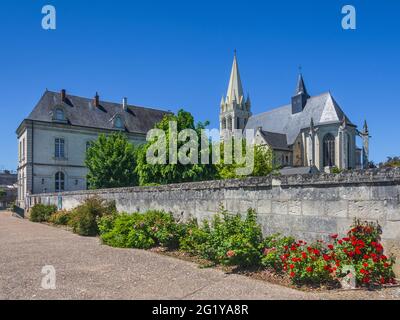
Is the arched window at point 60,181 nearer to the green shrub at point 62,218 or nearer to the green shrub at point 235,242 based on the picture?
the green shrub at point 62,218

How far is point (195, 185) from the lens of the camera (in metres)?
9.05

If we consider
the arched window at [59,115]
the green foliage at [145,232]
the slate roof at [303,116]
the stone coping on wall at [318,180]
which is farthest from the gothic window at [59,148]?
the stone coping on wall at [318,180]

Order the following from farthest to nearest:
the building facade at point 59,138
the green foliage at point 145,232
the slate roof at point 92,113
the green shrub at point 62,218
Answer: the slate roof at point 92,113, the building facade at point 59,138, the green shrub at point 62,218, the green foliage at point 145,232

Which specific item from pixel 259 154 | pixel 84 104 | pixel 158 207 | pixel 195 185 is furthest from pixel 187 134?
pixel 84 104

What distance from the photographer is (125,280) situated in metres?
5.71

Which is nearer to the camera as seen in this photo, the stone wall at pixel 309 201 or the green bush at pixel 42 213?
the stone wall at pixel 309 201

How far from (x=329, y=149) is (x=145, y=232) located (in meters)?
42.3

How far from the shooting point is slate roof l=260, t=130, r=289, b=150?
4637 cm

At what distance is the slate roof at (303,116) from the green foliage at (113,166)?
27.0 metres

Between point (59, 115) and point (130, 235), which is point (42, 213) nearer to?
point (130, 235)

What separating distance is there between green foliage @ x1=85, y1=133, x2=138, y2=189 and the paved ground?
19046 millimetres

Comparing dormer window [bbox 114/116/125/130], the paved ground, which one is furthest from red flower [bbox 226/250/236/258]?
dormer window [bbox 114/116/125/130]

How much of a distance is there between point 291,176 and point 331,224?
1.14m

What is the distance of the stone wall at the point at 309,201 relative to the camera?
507 cm
